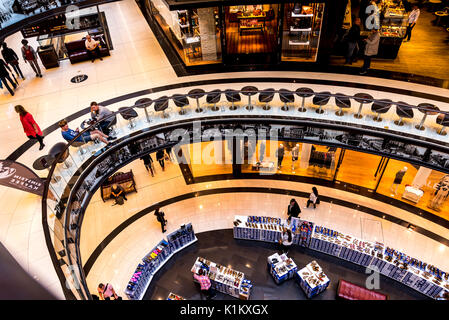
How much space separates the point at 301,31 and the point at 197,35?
4.90 metres

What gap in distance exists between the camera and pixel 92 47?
16891 millimetres

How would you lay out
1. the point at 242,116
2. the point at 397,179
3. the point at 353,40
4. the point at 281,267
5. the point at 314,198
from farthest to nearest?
the point at 353,40 < the point at 397,179 < the point at 314,198 < the point at 242,116 < the point at 281,267

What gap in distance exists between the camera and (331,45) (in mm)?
14438

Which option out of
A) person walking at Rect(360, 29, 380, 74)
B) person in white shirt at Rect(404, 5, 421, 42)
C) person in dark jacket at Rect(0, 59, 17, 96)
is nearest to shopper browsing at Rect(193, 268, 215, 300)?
person walking at Rect(360, 29, 380, 74)

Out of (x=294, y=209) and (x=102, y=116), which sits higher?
(x=102, y=116)

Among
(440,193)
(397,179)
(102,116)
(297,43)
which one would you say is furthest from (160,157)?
(440,193)

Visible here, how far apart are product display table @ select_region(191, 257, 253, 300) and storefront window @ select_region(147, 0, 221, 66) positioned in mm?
9673

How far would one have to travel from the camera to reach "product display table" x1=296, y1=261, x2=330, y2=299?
11.4 m

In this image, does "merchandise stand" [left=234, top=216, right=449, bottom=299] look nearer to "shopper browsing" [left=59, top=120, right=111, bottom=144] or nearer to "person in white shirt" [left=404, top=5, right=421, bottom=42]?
"shopper browsing" [left=59, top=120, right=111, bottom=144]

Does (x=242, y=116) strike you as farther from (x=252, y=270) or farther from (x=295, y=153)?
(x=252, y=270)

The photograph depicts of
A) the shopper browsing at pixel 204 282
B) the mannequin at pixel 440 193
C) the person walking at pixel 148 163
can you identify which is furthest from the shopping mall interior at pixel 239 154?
the shopper browsing at pixel 204 282

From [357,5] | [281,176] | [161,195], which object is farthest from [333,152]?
[357,5]

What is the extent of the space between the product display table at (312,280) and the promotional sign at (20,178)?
9.49m

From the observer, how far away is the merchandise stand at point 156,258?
37.5ft
